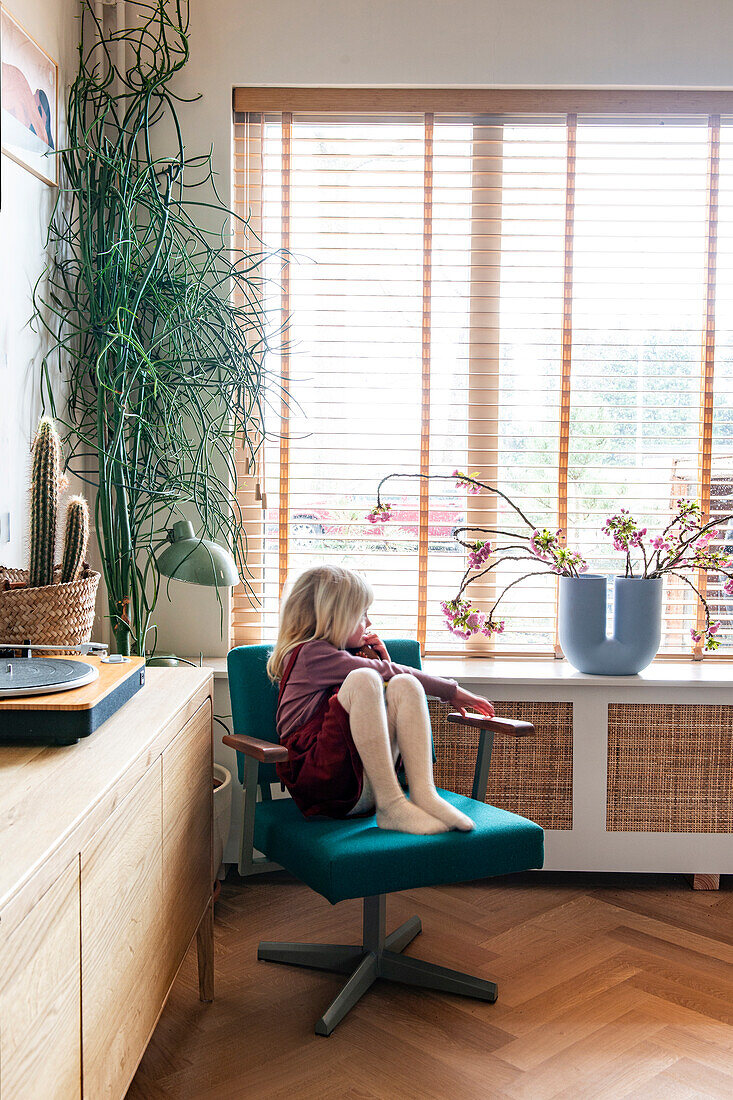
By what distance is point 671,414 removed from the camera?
2906mm

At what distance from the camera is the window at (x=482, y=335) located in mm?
2846

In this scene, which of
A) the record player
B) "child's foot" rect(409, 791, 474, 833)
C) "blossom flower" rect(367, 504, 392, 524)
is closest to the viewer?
the record player

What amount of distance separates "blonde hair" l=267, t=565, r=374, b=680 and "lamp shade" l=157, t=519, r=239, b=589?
0.17 m

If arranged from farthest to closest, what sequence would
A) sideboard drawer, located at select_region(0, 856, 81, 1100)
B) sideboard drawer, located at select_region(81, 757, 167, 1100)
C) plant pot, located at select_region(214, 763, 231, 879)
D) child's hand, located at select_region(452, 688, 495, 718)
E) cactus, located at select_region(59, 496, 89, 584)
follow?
plant pot, located at select_region(214, 763, 231, 879), child's hand, located at select_region(452, 688, 495, 718), cactus, located at select_region(59, 496, 89, 584), sideboard drawer, located at select_region(81, 757, 167, 1100), sideboard drawer, located at select_region(0, 856, 81, 1100)

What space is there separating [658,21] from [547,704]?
2.07m

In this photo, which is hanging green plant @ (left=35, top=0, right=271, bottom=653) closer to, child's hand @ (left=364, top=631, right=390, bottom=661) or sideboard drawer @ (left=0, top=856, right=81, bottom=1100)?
child's hand @ (left=364, top=631, right=390, bottom=661)

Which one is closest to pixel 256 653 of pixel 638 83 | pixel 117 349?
pixel 117 349

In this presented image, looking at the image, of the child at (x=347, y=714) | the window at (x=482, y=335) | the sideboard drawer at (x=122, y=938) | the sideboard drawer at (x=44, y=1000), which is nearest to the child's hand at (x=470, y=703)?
the child at (x=347, y=714)

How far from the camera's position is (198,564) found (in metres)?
2.25

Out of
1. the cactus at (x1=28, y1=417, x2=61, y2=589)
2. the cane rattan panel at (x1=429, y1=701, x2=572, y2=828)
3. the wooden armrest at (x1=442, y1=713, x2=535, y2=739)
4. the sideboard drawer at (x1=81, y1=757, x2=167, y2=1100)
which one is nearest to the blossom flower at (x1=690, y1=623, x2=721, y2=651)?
the cane rattan panel at (x1=429, y1=701, x2=572, y2=828)

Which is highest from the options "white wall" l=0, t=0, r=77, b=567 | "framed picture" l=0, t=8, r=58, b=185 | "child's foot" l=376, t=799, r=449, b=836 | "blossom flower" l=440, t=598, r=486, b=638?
"framed picture" l=0, t=8, r=58, b=185

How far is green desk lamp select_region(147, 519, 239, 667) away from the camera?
224cm

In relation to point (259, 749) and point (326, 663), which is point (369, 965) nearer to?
point (259, 749)

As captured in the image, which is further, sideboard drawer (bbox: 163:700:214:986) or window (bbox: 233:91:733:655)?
window (bbox: 233:91:733:655)
